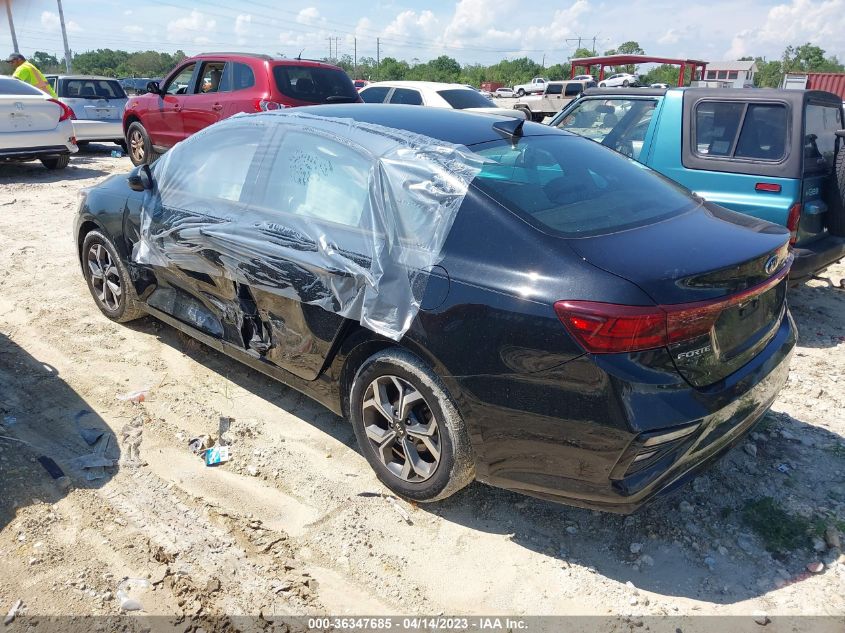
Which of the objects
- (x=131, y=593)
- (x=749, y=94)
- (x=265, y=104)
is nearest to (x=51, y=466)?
(x=131, y=593)

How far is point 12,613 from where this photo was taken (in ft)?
7.77

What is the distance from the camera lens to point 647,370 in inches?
88.7

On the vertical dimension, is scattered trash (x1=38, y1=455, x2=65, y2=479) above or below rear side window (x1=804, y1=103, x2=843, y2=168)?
below

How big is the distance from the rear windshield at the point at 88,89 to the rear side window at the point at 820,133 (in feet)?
42.2

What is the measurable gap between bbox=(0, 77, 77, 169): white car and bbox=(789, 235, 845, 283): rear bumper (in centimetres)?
1069

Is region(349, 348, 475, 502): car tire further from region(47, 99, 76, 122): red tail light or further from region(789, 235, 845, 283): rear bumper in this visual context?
region(47, 99, 76, 122): red tail light

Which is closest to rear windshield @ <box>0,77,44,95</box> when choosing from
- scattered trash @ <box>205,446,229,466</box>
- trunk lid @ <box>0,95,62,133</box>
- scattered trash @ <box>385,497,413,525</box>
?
trunk lid @ <box>0,95,62,133</box>

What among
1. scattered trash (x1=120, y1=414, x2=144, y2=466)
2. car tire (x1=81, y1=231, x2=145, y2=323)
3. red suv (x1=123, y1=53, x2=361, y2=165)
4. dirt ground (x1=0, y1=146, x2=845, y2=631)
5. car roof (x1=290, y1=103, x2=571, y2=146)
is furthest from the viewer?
red suv (x1=123, y1=53, x2=361, y2=165)

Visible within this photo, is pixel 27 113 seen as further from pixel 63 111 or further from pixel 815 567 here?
pixel 815 567

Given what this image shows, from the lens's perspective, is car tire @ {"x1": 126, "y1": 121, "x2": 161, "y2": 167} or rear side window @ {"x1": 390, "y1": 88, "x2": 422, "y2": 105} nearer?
rear side window @ {"x1": 390, "y1": 88, "x2": 422, "y2": 105}

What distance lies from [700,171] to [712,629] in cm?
379

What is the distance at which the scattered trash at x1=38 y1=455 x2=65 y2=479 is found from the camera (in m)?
3.13

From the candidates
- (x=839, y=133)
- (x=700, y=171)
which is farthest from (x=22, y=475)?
(x=839, y=133)

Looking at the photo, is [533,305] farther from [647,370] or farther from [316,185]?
[316,185]
